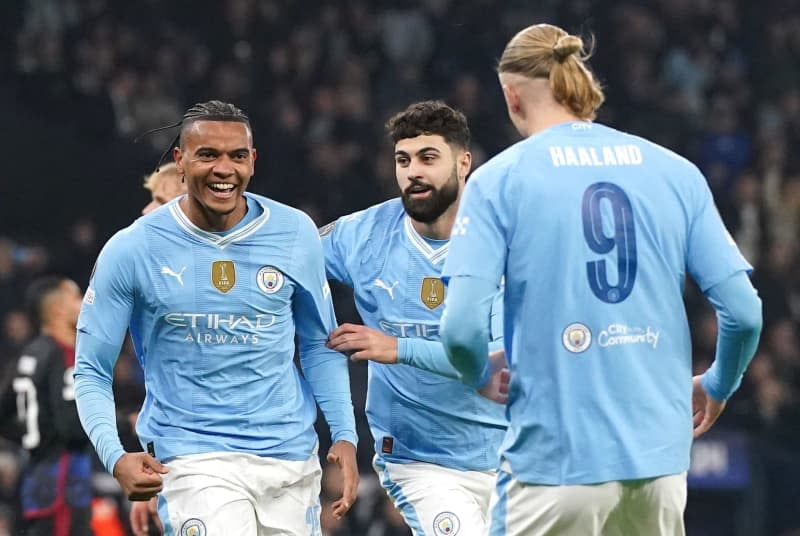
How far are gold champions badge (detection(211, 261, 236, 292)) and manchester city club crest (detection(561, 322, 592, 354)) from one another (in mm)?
1503

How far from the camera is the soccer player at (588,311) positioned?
377 cm

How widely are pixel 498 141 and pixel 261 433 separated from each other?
869cm

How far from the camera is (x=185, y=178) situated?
497cm

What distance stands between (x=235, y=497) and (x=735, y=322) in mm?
1787

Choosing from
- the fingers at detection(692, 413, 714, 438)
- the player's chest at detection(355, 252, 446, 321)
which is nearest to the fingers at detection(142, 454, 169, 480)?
the player's chest at detection(355, 252, 446, 321)

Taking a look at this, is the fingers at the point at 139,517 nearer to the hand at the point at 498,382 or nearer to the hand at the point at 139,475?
the hand at the point at 139,475

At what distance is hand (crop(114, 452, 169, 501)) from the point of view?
4.46m

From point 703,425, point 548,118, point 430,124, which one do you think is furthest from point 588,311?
point 430,124

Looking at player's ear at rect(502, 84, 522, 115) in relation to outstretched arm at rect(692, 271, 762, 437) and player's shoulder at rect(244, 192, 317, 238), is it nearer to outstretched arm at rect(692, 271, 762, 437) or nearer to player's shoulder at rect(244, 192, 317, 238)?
outstretched arm at rect(692, 271, 762, 437)

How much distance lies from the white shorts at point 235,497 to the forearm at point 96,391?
25 centimetres

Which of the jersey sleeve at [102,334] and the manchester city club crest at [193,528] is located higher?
the jersey sleeve at [102,334]

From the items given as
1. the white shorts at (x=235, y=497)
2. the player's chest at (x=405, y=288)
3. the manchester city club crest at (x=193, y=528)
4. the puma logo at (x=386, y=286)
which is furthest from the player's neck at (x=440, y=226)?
the manchester city club crest at (x=193, y=528)

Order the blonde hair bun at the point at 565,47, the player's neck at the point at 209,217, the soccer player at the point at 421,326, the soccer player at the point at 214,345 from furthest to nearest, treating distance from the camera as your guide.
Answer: the soccer player at the point at 421,326 → the player's neck at the point at 209,217 → the soccer player at the point at 214,345 → the blonde hair bun at the point at 565,47

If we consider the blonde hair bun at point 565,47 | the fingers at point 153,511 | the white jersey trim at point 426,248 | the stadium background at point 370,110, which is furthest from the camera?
the stadium background at point 370,110
